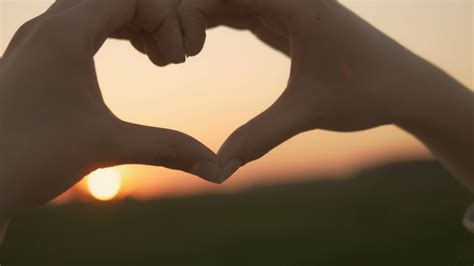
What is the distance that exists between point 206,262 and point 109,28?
754cm

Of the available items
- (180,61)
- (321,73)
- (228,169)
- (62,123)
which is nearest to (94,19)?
(62,123)

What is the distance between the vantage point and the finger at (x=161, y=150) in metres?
1.19

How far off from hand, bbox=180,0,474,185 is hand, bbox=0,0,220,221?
0.67 feet

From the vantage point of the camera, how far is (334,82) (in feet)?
4.54

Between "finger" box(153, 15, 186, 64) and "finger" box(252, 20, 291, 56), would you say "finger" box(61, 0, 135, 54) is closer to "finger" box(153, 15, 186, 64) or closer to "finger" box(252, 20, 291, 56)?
"finger" box(153, 15, 186, 64)

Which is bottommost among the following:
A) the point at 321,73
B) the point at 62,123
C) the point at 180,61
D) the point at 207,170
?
the point at 207,170

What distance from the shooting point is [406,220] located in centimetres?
921

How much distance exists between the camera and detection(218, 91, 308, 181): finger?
1.26m

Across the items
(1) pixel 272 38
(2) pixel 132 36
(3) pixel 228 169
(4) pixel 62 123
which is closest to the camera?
(4) pixel 62 123

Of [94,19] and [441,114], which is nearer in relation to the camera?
[94,19]

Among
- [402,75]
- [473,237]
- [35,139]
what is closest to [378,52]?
[402,75]

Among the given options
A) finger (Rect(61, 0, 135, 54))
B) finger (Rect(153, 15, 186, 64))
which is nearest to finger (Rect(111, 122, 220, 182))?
finger (Rect(61, 0, 135, 54))

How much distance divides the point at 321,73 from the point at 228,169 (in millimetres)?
343

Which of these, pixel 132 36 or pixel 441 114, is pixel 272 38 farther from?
pixel 441 114
